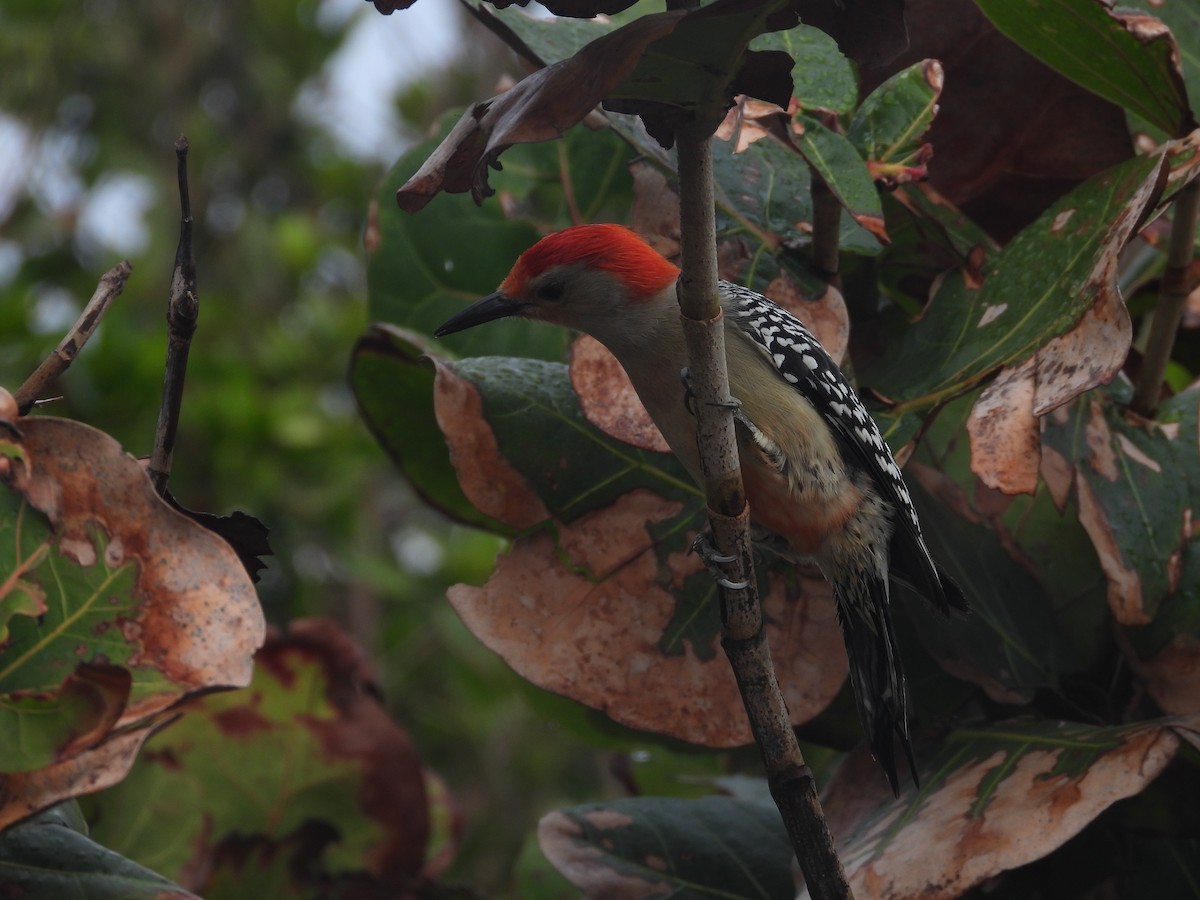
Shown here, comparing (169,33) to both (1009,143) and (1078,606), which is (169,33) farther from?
(1078,606)

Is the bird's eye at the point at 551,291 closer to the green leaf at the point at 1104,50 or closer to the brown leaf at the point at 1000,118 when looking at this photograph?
the brown leaf at the point at 1000,118

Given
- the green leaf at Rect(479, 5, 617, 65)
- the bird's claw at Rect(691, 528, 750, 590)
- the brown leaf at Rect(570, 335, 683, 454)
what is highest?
the green leaf at Rect(479, 5, 617, 65)

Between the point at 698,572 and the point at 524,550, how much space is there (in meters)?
0.20

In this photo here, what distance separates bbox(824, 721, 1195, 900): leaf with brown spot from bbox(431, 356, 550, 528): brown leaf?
1.69 feet

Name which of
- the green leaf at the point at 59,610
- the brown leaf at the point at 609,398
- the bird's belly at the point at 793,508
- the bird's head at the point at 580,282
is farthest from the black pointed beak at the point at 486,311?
the green leaf at the point at 59,610

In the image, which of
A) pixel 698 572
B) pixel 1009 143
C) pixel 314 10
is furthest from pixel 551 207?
pixel 314 10

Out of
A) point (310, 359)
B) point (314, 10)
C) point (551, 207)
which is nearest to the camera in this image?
point (551, 207)

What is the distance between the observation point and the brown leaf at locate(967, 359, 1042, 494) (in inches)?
44.6

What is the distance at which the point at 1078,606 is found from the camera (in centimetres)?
148

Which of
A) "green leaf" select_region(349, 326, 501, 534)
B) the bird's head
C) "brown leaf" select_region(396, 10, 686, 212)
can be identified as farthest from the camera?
the bird's head

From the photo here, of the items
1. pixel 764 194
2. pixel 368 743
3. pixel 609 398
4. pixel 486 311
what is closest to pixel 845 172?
pixel 764 194

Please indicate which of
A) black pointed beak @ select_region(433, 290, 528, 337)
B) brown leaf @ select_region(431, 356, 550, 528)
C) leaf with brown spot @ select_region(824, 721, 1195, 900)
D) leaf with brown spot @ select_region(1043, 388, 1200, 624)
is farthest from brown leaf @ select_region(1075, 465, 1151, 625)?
black pointed beak @ select_region(433, 290, 528, 337)

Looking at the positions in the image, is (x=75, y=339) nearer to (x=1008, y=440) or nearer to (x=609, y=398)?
(x=609, y=398)

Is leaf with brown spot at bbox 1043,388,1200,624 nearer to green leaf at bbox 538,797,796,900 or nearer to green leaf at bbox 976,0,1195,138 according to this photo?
green leaf at bbox 976,0,1195,138
